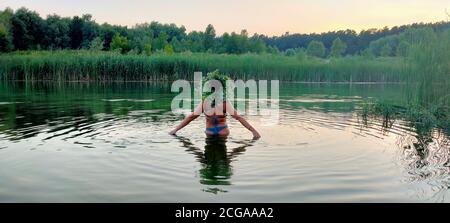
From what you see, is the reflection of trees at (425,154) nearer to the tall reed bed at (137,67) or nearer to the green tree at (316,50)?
the tall reed bed at (137,67)

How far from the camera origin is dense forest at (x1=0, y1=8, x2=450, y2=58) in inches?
2805

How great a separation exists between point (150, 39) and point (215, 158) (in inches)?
3327

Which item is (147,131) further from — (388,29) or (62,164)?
(388,29)

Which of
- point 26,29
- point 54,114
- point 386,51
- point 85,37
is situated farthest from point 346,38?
point 54,114

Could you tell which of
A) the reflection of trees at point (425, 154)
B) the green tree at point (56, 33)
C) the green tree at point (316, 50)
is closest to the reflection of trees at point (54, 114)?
the reflection of trees at point (425, 154)

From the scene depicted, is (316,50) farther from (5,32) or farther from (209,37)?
(5,32)

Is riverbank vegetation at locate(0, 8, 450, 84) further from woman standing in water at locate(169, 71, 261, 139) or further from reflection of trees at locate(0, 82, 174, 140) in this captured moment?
reflection of trees at locate(0, 82, 174, 140)

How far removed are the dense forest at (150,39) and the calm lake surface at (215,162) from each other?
1824 inches

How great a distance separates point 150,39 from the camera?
89.7m

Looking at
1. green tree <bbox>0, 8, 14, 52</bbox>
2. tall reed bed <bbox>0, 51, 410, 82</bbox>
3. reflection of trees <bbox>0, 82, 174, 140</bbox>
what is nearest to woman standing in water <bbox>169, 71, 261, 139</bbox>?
reflection of trees <bbox>0, 82, 174, 140</bbox>

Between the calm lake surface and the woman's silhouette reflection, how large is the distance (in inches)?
0.6
